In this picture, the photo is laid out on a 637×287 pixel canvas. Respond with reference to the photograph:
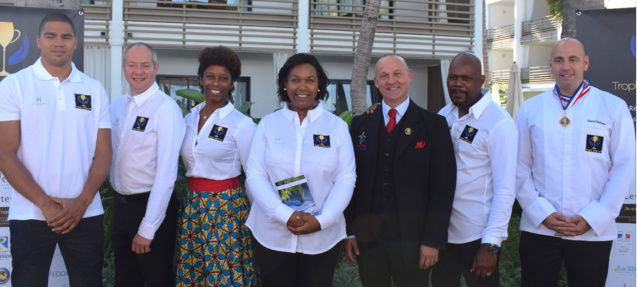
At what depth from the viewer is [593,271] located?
3.12 meters

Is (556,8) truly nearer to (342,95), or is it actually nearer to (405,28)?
(405,28)

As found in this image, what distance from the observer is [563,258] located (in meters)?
3.29

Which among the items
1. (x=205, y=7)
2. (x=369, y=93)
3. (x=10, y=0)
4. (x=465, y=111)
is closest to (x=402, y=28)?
(x=369, y=93)

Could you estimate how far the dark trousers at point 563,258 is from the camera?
3125mm

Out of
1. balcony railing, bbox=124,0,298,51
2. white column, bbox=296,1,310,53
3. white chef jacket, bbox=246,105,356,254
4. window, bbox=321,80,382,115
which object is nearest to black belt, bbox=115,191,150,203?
white chef jacket, bbox=246,105,356,254

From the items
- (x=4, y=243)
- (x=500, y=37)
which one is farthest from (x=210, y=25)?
(x=500, y=37)

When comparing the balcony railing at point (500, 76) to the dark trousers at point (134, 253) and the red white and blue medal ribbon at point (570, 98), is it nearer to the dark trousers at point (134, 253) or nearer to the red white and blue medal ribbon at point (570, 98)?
the red white and blue medal ribbon at point (570, 98)

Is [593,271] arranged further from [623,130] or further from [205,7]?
[205,7]

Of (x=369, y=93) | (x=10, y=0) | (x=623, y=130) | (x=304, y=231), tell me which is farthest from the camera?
(x=369, y=93)

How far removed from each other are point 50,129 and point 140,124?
1.69ft

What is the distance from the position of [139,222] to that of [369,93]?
1211 cm

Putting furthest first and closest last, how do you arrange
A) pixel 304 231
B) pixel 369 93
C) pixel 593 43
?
pixel 369 93, pixel 593 43, pixel 304 231

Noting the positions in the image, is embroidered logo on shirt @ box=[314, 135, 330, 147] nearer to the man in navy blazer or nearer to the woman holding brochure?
the woman holding brochure

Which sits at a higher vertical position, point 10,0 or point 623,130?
point 10,0
